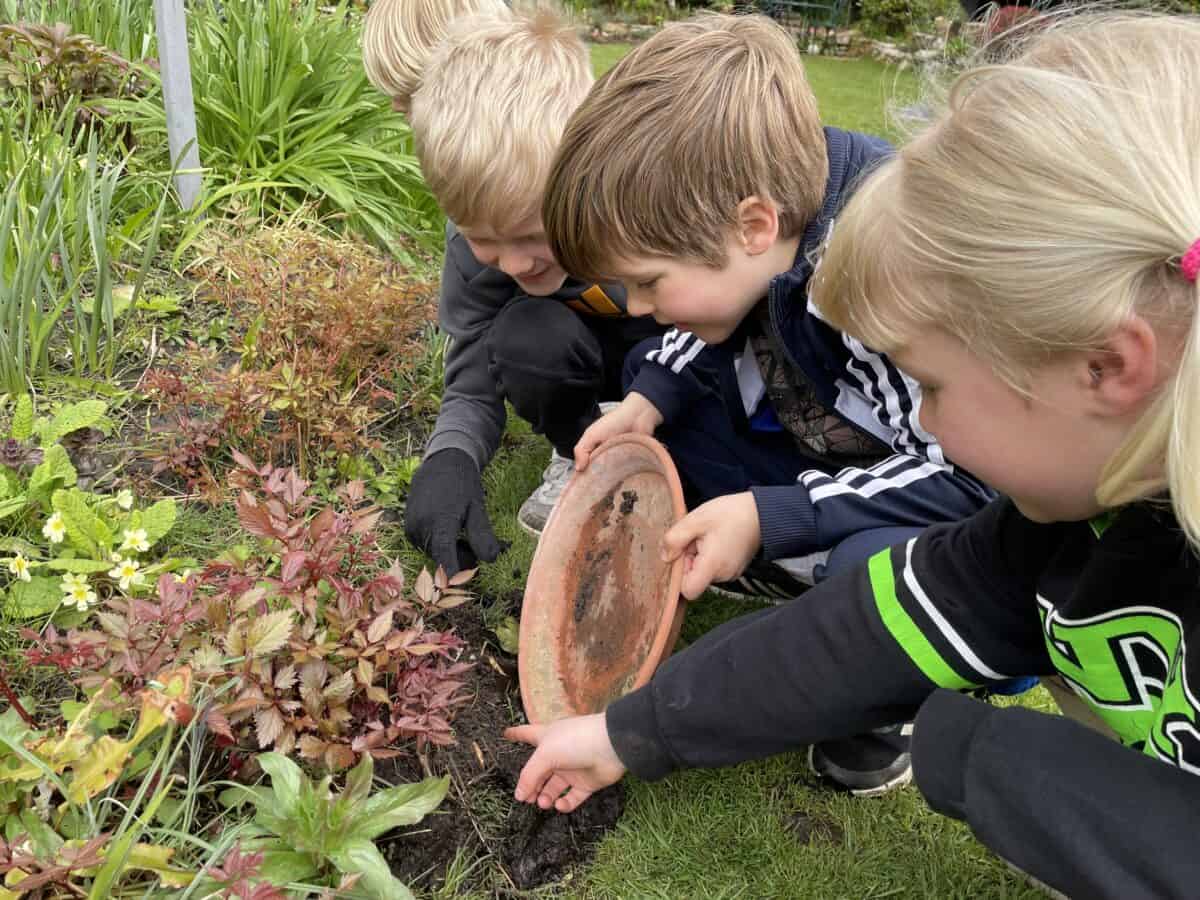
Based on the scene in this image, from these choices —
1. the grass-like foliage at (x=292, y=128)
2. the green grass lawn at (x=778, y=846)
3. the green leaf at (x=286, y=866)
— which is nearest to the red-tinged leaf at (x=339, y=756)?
the green leaf at (x=286, y=866)

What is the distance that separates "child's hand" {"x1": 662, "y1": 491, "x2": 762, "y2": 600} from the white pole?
79.5 inches

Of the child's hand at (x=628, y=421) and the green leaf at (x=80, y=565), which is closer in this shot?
the green leaf at (x=80, y=565)

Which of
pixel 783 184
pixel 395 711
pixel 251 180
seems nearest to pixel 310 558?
pixel 395 711

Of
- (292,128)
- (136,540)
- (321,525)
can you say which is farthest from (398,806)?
(292,128)

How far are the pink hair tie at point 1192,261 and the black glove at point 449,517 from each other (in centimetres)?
150

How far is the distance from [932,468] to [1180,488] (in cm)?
89

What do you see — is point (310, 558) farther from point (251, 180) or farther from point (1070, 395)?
point (251, 180)

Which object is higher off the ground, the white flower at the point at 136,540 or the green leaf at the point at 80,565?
the white flower at the point at 136,540

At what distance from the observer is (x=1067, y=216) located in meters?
0.96

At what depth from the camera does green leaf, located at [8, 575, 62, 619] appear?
1858 mm

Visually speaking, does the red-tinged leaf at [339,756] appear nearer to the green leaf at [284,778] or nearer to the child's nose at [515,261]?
the green leaf at [284,778]

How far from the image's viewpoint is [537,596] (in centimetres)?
206

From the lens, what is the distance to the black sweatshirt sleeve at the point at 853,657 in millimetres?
1350

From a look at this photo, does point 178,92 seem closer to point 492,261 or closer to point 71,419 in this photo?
point 71,419
